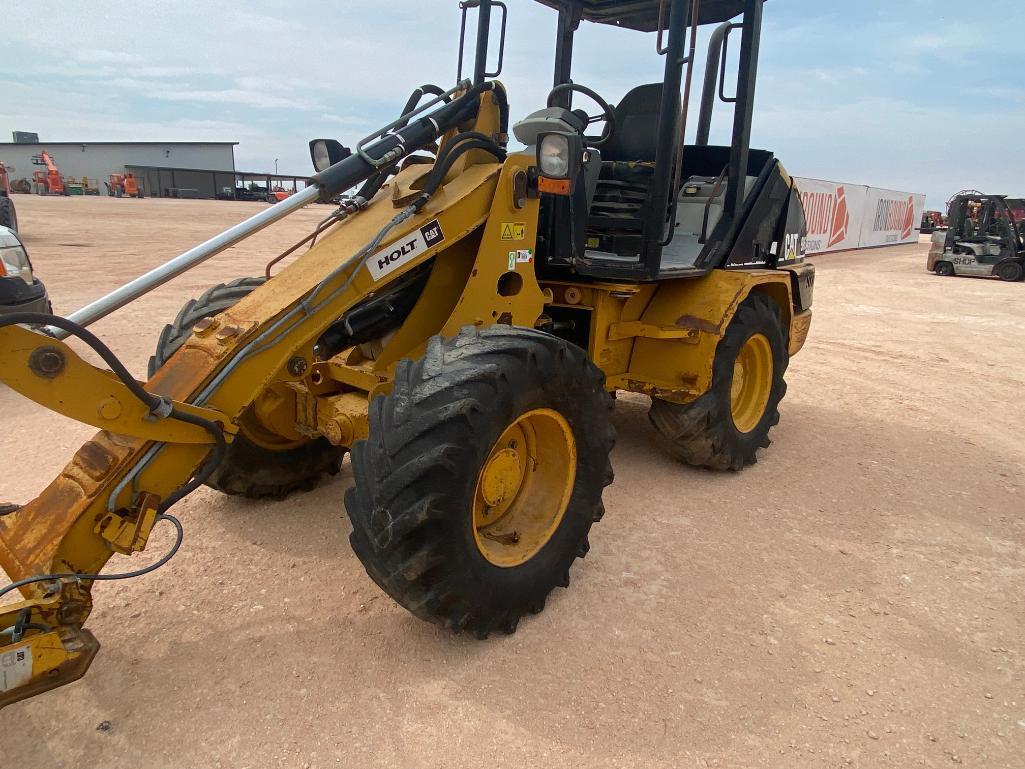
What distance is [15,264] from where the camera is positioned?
598 cm

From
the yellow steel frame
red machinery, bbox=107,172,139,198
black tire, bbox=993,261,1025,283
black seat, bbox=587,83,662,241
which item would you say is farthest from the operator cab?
red machinery, bbox=107,172,139,198

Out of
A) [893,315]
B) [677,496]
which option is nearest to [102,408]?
[677,496]

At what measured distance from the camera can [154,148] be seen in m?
60.1

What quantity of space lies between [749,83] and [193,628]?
427cm

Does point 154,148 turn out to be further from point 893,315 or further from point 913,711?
point 913,711

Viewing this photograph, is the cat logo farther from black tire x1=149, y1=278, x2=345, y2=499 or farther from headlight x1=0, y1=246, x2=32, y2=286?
headlight x1=0, y1=246, x2=32, y2=286

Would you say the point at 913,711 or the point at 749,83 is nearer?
the point at 913,711

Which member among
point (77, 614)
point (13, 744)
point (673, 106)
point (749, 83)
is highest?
point (749, 83)

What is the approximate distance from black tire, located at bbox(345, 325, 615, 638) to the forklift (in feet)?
67.2

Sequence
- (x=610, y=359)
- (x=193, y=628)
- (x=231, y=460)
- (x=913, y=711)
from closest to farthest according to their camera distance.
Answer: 1. (x=913, y=711)
2. (x=193, y=628)
3. (x=231, y=460)
4. (x=610, y=359)

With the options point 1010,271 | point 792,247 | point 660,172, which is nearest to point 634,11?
point 660,172

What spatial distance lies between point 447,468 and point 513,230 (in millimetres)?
1397

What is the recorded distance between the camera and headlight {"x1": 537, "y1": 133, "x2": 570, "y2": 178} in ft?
9.90

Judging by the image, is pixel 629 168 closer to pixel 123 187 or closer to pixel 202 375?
pixel 202 375
